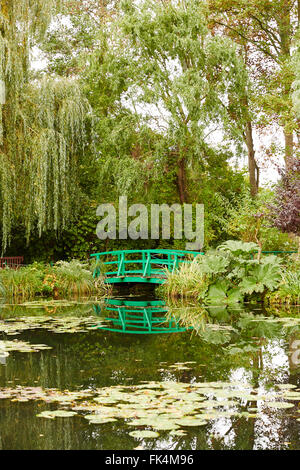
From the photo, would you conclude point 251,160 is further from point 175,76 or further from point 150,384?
point 150,384

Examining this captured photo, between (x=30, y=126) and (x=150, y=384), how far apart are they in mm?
9471

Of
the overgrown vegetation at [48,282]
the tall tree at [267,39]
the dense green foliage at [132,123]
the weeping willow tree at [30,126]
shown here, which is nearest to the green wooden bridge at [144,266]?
the overgrown vegetation at [48,282]

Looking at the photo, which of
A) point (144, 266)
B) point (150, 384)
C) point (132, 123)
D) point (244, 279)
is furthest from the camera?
point (132, 123)

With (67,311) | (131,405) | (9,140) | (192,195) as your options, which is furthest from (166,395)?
(192,195)

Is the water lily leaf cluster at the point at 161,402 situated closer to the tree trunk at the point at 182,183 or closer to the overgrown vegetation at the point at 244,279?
the overgrown vegetation at the point at 244,279

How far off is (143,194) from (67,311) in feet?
21.0

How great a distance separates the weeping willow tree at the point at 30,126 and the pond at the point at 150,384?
4.97 metres

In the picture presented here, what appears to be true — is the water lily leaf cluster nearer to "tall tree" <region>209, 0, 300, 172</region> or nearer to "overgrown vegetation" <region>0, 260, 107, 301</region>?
"overgrown vegetation" <region>0, 260, 107, 301</region>

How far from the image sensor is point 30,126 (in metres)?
12.2

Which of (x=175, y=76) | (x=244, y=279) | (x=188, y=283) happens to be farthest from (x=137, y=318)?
(x=175, y=76)

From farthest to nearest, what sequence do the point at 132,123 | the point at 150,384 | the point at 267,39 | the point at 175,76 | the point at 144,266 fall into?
the point at 267,39 < the point at 132,123 < the point at 175,76 < the point at 144,266 < the point at 150,384

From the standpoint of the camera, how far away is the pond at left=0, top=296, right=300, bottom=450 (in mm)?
2834

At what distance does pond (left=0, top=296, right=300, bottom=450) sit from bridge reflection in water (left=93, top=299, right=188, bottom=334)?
0.04 metres
